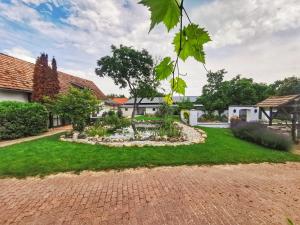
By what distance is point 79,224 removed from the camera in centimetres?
316

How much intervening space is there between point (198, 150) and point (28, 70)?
15.2 m

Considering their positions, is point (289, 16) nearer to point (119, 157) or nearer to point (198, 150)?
point (119, 157)

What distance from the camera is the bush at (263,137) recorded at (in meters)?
9.16

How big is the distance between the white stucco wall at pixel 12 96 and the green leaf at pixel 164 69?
13.9 meters

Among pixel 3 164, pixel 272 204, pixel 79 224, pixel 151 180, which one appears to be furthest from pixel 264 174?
pixel 3 164

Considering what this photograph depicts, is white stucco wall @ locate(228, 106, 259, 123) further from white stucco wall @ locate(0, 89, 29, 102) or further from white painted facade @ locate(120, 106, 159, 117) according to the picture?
white painted facade @ locate(120, 106, 159, 117)

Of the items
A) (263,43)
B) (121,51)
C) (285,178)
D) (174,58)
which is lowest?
(285,178)

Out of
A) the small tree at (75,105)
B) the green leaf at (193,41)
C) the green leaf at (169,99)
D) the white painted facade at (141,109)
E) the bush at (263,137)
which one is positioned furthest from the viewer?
the white painted facade at (141,109)

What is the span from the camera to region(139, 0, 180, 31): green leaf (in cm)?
58

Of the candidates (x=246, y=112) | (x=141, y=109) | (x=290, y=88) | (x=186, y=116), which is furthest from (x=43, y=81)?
(x=141, y=109)

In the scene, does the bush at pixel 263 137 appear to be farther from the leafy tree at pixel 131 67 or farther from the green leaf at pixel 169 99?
the green leaf at pixel 169 99

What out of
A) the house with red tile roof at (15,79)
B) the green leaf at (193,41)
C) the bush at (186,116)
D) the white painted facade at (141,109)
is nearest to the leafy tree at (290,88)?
the bush at (186,116)

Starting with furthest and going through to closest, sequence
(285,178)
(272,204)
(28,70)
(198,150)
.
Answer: (28,70) → (198,150) → (285,178) → (272,204)

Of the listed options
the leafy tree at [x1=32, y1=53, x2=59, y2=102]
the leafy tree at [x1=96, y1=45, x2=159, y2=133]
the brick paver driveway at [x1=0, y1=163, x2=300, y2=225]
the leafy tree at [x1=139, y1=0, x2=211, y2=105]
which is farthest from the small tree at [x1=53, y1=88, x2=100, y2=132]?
the leafy tree at [x1=139, y1=0, x2=211, y2=105]
